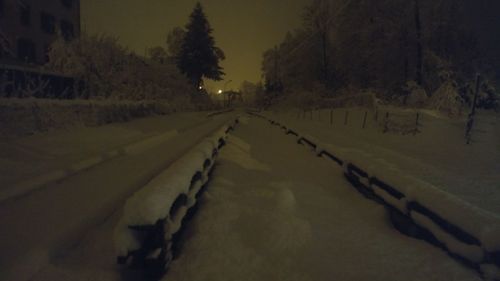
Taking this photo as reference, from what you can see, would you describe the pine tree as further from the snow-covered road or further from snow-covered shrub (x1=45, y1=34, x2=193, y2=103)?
the snow-covered road

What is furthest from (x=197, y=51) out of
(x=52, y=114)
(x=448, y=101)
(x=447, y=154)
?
(x=447, y=154)

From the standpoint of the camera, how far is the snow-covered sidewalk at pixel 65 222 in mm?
3229

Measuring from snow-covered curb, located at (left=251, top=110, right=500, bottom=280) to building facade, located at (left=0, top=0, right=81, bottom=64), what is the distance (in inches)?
1194

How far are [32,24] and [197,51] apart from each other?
87.6ft

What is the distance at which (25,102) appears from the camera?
1092 cm

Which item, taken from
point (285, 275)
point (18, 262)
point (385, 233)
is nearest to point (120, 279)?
point (18, 262)

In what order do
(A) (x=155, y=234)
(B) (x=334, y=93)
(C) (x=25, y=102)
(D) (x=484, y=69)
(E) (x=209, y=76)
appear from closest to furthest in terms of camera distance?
(A) (x=155, y=234) → (C) (x=25, y=102) → (D) (x=484, y=69) → (B) (x=334, y=93) → (E) (x=209, y=76)

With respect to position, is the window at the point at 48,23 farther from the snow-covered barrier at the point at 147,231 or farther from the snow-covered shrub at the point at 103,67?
the snow-covered barrier at the point at 147,231

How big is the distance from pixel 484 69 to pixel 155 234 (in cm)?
3839

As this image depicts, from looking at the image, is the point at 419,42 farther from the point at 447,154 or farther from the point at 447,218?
the point at 447,218

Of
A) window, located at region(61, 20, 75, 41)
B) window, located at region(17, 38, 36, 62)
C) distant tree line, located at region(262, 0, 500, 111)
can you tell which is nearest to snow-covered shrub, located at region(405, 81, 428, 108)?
distant tree line, located at region(262, 0, 500, 111)

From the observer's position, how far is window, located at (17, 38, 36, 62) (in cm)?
3088

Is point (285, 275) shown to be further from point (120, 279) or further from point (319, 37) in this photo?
point (319, 37)

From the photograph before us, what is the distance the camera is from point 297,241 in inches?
A: 148
